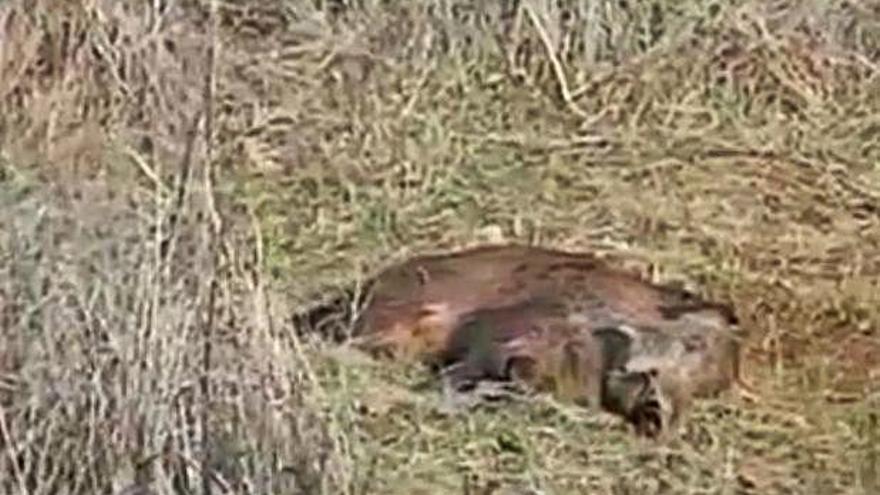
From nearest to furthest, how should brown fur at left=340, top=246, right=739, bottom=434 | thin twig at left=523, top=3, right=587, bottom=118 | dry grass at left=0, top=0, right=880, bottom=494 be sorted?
dry grass at left=0, top=0, right=880, bottom=494 < brown fur at left=340, top=246, right=739, bottom=434 < thin twig at left=523, top=3, right=587, bottom=118

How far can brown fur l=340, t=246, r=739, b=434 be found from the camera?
2.61 m

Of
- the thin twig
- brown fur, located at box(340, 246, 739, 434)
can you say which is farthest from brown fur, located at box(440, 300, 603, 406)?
the thin twig

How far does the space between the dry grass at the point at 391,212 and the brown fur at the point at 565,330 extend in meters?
0.04

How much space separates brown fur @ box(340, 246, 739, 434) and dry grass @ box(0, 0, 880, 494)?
4 cm

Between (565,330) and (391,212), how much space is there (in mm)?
347

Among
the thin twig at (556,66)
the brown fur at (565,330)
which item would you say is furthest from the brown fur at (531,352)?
the thin twig at (556,66)

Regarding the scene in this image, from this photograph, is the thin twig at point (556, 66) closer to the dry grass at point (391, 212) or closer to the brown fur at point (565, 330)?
the dry grass at point (391, 212)

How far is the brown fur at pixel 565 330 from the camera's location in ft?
8.55

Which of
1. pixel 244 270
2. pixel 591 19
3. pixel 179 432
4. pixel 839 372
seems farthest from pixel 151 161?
pixel 839 372

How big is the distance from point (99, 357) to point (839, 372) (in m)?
0.91

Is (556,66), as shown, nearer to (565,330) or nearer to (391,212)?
(391,212)

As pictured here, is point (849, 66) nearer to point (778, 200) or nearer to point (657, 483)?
point (778, 200)

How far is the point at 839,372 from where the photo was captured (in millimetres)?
2678

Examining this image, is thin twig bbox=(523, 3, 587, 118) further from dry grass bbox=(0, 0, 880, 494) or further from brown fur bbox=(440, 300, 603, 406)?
brown fur bbox=(440, 300, 603, 406)
